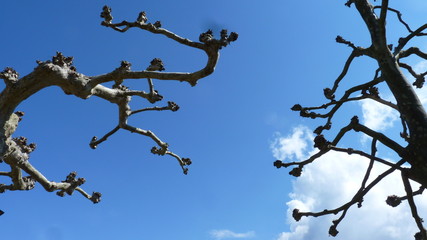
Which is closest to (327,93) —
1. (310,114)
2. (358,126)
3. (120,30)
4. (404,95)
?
(310,114)

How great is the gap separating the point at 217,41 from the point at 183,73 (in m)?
0.97

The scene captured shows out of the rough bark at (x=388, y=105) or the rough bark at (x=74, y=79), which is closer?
the rough bark at (x=388, y=105)

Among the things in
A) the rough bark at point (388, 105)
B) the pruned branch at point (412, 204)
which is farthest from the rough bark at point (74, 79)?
the pruned branch at point (412, 204)

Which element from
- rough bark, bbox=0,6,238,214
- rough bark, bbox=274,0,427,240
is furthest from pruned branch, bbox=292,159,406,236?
rough bark, bbox=0,6,238,214

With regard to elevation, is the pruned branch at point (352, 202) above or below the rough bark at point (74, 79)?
below

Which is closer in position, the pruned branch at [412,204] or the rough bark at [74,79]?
the pruned branch at [412,204]

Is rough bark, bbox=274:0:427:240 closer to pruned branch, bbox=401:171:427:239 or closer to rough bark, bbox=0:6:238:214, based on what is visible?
pruned branch, bbox=401:171:427:239

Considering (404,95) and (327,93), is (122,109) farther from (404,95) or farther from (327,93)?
(404,95)

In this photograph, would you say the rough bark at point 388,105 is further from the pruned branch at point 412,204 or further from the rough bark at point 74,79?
the rough bark at point 74,79

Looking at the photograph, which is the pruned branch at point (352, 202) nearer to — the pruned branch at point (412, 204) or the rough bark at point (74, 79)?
the pruned branch at point (412, 204)

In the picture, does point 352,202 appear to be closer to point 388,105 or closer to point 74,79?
point 388,105

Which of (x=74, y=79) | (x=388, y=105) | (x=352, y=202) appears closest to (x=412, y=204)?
(x=352, y=202)

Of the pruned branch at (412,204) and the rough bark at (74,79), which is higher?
the rough bark at (74,79)

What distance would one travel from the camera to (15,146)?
271 inches
